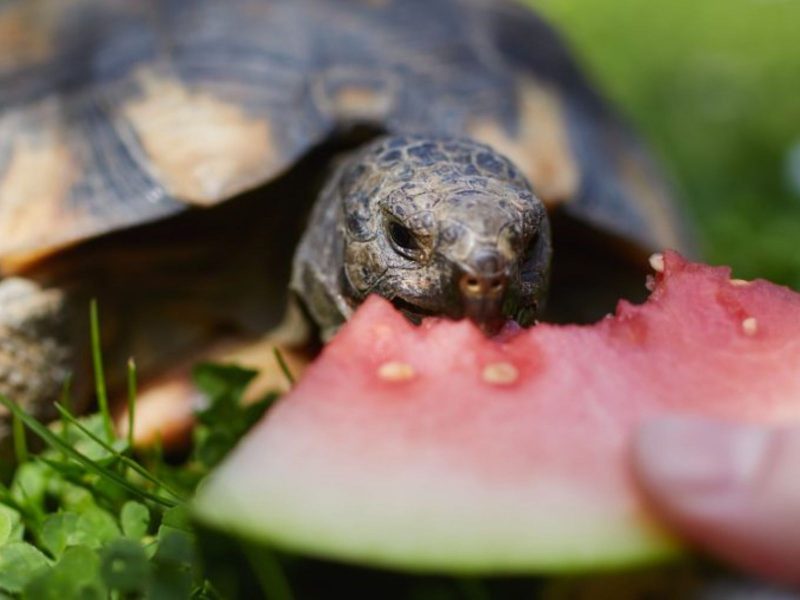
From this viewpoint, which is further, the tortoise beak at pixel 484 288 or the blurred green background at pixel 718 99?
the blurred green background at pixel 718 99

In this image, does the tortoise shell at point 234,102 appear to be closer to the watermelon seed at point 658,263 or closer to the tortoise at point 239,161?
the tortoise at point 239,161

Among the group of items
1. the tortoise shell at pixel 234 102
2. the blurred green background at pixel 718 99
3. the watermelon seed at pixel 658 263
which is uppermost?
the blurred green background at pixel 718 99

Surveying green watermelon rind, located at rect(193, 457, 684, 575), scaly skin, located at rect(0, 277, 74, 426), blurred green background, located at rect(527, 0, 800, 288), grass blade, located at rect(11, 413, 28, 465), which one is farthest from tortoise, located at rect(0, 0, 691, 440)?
blurred green background, located at rect(527, 0, 800, 288)

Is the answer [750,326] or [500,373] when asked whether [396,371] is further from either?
[750,326]

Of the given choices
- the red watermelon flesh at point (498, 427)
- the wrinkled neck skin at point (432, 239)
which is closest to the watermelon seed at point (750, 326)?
the red watermelon flesh at point (498, 427)

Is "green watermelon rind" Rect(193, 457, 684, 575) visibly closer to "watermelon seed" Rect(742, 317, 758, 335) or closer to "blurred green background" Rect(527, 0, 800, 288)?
"watermelon seed" Rect(742, 317, 758, 335)

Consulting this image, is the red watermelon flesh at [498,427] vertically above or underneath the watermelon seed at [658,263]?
underneath

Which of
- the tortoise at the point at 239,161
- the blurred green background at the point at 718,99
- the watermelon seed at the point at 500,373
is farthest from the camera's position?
the blurred green background at the point at 718,99
